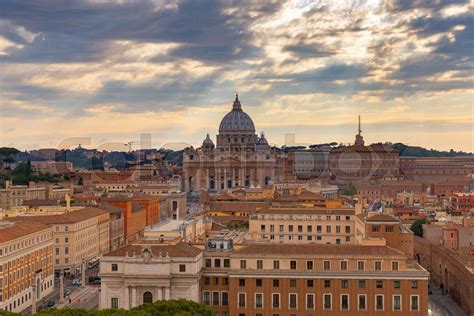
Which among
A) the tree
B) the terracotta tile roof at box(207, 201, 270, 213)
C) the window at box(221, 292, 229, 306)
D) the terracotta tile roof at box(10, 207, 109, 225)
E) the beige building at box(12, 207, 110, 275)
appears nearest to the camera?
the window at box(221, 292, 229, 306)

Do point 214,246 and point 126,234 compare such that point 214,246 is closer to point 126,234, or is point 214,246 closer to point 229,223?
point 229,223

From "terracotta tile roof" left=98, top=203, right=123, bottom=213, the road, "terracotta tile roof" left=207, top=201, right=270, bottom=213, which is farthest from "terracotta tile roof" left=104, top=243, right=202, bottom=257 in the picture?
"terracotta tile roof" left=98, top=203, right=123, bottom=213

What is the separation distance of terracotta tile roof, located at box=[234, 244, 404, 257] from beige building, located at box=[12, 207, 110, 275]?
83.4 feet

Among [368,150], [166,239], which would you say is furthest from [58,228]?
[368,150]

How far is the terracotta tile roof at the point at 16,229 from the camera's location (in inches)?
1912

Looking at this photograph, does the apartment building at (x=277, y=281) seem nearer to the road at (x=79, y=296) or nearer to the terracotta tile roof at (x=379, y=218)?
the road at (x=79, y=296)

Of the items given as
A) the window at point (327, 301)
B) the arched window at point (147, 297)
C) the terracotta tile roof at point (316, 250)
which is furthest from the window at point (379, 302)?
the arched window at point (147, 297)

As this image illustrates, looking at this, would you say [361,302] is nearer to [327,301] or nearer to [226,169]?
[327,301]

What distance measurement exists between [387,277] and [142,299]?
9675 mm

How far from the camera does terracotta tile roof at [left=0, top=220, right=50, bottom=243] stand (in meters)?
48.6

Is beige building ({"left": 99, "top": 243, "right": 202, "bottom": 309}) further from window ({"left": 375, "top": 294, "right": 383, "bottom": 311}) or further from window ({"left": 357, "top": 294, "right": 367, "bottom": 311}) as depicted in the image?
window ({"left": 375, "top": 294, "right": 383, "bottom": 311})

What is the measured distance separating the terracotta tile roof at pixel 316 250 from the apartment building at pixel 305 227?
12.4m

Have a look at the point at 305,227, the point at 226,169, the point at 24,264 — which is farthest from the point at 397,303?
the point at 226,169

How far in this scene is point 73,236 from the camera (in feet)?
209
